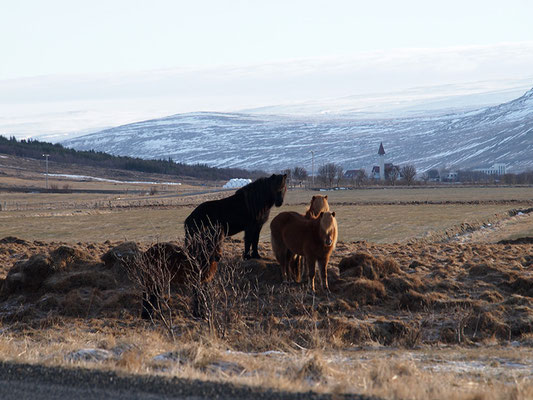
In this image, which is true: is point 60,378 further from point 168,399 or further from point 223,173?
point 223,173

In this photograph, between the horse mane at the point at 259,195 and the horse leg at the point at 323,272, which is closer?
the horse leg at the point at 323,272

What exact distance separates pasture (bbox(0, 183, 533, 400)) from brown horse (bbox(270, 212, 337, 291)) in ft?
1.71

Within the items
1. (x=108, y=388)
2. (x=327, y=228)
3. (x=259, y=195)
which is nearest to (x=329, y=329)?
(x=327, y=228)

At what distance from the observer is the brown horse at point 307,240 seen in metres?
12.8

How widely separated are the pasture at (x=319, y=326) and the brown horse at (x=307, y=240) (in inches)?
20.5

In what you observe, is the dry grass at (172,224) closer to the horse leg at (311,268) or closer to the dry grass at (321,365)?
the horse leg at (311,268)

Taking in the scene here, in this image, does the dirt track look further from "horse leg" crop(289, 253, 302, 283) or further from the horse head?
"horse leg" crop(289, 253, 302, 283)

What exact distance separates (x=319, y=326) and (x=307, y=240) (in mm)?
2009

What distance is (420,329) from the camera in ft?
38.2

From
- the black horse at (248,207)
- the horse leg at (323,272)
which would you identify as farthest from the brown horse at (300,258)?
the black horse at (248,207)

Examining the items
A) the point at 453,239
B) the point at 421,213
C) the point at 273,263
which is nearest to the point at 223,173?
the point at 421,213

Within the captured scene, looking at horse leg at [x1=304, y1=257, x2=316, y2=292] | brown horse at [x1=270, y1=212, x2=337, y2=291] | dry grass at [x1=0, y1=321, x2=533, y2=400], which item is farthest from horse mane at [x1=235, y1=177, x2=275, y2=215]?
dry grass at [x1=0, y1=321, x2=533, y2=400]

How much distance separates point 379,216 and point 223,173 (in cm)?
14636

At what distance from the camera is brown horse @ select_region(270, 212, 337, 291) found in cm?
1284
